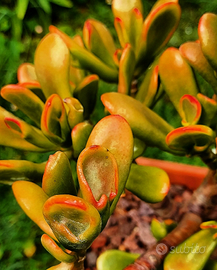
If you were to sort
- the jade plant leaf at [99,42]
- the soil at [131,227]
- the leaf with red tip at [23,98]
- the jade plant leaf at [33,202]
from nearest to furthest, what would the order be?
the jade plant leaf at [33,202]
the leaf with red tip at [23,98]
the jade plant leaf at [99,42]
the soil at [131,227]

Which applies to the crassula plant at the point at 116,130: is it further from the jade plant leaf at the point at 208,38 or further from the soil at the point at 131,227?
the soil at the point at 131,227

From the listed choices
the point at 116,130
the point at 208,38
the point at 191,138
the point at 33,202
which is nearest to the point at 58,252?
the point at 33,202

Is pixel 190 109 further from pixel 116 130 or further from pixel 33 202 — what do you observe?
pixel 33 202

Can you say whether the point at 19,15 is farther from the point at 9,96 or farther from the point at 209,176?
the point at 209,176

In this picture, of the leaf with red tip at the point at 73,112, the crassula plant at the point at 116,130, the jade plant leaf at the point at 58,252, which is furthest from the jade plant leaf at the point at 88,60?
the jade plant leaf at the point at 58,252

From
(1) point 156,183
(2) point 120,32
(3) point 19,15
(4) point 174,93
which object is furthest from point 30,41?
(1) point 156,183

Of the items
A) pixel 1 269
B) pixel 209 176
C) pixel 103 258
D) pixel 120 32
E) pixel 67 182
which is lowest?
pixel 1 269
